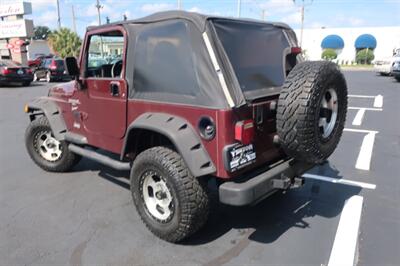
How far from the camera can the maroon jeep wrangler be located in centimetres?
290

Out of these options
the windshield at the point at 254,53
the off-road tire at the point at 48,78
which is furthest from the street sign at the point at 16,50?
the windshield at the point at 254,53

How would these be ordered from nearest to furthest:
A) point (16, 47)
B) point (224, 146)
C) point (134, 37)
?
point (224, 146)
point (134, 37)
point (16, 47)

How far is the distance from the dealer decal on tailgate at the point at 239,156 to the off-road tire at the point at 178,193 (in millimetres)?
371

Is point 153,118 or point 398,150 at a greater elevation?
point 153,118

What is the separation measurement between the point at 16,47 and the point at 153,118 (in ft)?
109

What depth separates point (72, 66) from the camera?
165 inches

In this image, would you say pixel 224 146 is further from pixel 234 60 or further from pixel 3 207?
pixel 3 207

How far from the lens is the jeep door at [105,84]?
376cm

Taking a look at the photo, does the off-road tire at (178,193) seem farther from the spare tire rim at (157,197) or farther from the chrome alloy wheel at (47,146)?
the chrome alloy wheel at (47,146)

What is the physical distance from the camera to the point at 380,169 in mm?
5262

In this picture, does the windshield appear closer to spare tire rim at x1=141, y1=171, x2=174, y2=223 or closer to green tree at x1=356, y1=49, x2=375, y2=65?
spare tire rim at x1=141, y1=171, x2=174, y2=223

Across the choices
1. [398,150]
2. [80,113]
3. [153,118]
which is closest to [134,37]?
[153,118]

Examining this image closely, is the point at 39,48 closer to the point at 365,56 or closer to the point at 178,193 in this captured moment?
the point at 365,56

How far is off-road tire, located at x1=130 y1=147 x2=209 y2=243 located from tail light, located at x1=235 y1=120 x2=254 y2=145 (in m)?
0.55
